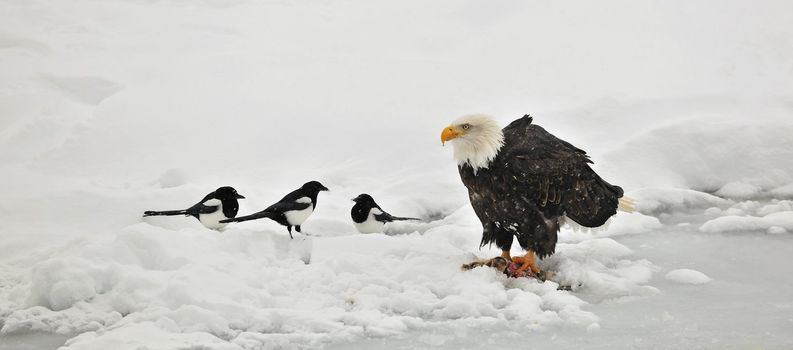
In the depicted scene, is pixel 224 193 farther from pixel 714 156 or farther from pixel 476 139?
pixel 714 156

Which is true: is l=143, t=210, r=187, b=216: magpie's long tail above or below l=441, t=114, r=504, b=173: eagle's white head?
below

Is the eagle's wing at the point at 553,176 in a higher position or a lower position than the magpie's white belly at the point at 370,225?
higher

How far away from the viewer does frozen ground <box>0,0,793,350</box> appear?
4176 millimetres

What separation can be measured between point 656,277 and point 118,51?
847 cm

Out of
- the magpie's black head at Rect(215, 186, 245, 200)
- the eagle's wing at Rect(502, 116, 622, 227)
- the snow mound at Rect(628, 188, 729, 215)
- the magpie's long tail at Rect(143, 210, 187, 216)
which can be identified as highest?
the snow mound at Rect(628, 188, 729, 215)

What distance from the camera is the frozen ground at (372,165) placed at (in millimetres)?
4176

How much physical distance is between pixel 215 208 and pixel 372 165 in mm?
2408

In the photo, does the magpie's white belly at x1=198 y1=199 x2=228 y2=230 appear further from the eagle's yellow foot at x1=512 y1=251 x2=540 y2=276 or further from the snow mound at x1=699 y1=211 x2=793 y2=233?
the snow mound at x1=699 y1=211 x2=793 y2=233

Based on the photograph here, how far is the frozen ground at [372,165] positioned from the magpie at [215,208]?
35 cm

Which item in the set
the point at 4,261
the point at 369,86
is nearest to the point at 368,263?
the point at 4,261

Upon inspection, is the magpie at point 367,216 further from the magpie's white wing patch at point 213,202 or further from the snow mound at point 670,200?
the snow mound at point 670,200

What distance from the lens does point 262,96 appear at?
30.9 feet

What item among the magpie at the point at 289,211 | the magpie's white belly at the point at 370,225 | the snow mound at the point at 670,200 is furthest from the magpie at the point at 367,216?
the snow mound at the point at 670,200

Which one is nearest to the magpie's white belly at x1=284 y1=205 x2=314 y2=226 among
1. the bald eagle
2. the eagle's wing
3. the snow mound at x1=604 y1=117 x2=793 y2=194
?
the bald eagle
